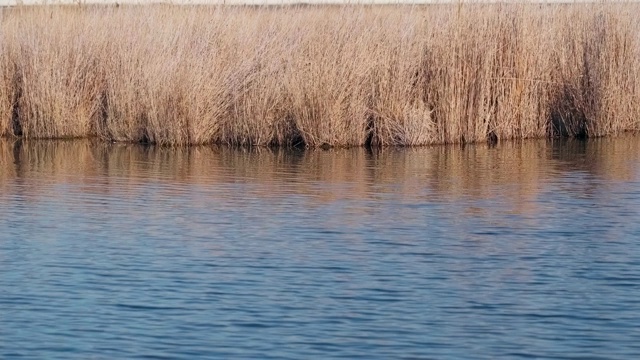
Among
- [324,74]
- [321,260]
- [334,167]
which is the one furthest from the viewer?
[324,74]

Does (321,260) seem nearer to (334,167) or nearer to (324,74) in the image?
(334,167)

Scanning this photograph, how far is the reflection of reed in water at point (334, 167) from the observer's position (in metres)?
11.7

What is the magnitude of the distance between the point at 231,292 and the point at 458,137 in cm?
810

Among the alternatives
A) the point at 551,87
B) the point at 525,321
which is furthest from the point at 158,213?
the point at 551,87

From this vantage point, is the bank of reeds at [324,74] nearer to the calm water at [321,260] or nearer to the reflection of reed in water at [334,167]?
the reflection of reed in water at [334,167]

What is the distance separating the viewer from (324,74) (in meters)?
14.6

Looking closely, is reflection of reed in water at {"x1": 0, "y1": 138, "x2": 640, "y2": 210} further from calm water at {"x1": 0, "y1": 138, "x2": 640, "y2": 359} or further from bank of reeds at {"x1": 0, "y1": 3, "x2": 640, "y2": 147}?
bank of reeds at {"x1": 0, "y1": 3, "x2": 640, "y2": 147}

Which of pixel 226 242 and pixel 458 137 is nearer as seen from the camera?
pixel 226 242

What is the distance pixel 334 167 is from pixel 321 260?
4.79 meters

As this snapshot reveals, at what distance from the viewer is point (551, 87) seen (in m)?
16.0

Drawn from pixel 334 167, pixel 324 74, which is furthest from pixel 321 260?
pixel 324 74

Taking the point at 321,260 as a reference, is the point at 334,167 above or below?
above

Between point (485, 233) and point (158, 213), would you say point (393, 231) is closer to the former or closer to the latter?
point (485, 233)

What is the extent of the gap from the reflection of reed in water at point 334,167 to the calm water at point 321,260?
51 mm
